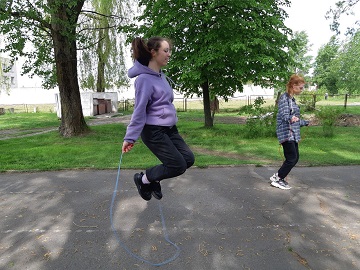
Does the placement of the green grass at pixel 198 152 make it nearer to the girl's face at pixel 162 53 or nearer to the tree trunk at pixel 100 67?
the girl's face at pixel 162 53

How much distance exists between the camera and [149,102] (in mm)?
3248

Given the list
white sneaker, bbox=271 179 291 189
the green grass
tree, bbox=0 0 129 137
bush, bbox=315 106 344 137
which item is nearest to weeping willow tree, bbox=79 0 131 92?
tree, bbox=0 0 129 137

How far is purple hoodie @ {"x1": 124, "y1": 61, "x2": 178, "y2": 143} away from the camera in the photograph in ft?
10.4

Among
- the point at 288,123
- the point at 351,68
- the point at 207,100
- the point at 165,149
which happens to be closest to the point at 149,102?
the point at 165,149

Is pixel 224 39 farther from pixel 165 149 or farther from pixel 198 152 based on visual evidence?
pixel 165 149

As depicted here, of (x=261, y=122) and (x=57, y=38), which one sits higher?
(x=57, y=38)

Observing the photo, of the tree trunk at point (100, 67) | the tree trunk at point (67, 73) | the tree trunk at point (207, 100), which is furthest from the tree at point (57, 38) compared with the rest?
the tree trunk at point (100, 67)

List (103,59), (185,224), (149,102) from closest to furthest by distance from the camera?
(149,102), (185,224), (103,59)

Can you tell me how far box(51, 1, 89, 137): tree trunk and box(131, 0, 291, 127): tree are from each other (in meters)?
3.13

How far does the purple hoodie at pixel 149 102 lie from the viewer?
3.16 meters

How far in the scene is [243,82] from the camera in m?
13.1

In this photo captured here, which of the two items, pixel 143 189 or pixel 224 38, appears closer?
pixel 143 189

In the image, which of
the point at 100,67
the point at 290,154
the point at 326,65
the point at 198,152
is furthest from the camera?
the point at 326,65

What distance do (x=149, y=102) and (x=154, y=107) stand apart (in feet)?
0.24
